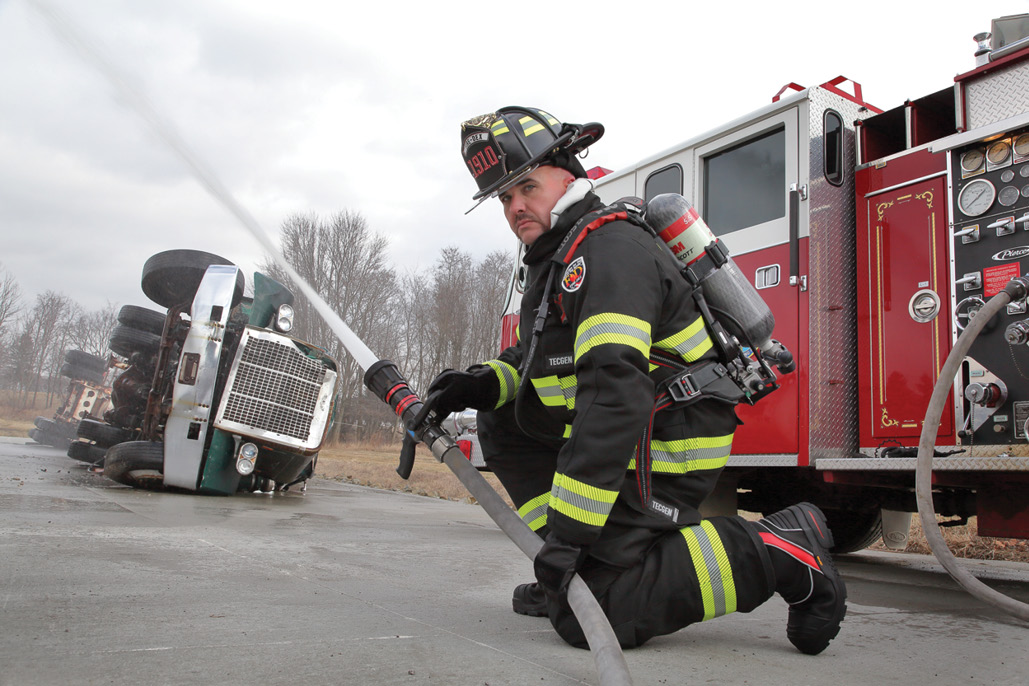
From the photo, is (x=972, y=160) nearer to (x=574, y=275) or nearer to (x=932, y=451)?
(x=932, y=451)

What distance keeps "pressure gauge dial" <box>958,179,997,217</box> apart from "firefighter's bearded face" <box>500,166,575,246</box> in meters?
2.86

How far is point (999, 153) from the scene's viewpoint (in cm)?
422

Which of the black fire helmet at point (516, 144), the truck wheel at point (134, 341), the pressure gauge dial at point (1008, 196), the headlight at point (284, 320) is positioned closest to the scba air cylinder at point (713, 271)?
the black fire helmet at point (516, 144)

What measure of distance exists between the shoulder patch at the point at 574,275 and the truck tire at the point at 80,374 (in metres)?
13.6

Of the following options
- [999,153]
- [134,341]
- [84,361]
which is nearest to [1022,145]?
[999,153]

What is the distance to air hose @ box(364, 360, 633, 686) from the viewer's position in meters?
1.79

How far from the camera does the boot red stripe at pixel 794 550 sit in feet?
7.43

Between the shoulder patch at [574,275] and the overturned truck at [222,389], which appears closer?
the shoulder patch at [574,275]

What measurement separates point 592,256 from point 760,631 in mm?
1456

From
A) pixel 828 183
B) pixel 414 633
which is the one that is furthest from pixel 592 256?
pixel 828 183

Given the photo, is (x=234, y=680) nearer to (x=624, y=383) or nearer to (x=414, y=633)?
(x=414, y=633)

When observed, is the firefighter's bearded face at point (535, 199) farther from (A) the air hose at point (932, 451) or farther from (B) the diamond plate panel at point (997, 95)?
(B) the diamond plate panel at point (997, 95)

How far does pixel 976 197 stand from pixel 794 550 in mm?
3032

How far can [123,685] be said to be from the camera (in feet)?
5.22
